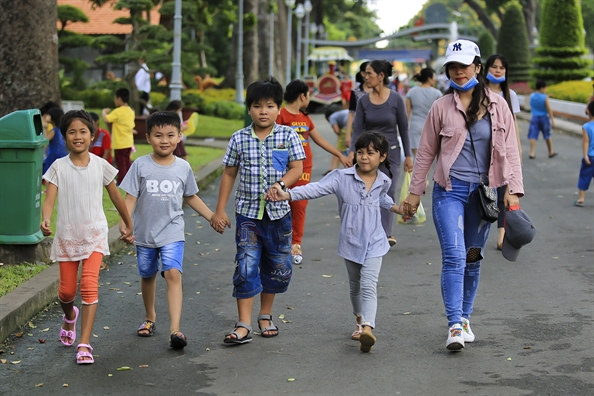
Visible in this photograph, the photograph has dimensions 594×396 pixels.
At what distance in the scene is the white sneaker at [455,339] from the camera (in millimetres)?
5777

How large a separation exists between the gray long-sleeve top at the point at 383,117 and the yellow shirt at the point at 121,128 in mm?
5136

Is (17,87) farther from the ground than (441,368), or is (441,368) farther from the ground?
(17,87)

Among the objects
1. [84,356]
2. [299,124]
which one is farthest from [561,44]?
[84,356]

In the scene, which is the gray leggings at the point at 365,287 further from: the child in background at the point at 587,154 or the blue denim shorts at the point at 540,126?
the blue denim shorts at the point at 540,126

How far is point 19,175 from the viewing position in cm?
786

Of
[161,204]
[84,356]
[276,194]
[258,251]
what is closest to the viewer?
[84,356]

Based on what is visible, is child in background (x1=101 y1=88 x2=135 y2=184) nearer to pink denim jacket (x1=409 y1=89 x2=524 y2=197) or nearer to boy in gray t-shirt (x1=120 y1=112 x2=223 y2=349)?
boy in gray t-shirt (x1=120 y1=112 x2=223 y2=349)

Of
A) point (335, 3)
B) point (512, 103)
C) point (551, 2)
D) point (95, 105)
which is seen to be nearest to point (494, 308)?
point (512, 103)

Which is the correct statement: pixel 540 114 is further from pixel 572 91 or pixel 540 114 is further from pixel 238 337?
pixel 572 91

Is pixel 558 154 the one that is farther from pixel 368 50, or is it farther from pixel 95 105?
pixel 368 50

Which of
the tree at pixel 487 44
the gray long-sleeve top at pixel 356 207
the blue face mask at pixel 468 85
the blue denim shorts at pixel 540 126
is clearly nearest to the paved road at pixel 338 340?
the gray long-sleeve top at pixel 356 207

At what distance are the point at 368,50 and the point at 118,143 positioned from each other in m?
93.4

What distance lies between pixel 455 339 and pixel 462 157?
1.13 meters

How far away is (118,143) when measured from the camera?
13422mm
